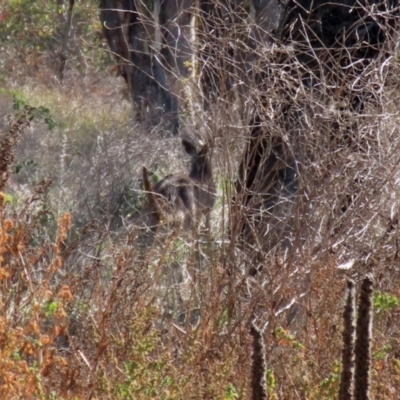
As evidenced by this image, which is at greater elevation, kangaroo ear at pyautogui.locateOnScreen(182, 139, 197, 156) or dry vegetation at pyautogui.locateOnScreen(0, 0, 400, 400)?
dry vegetation at pyautogui.locateOnScreen(0, 0, 400, 400)

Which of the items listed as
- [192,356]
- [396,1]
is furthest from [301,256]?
[396,1]

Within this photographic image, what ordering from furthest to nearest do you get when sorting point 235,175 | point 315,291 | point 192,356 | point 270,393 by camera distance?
point 235,175
point 315,291
point 192,356
point 270,393

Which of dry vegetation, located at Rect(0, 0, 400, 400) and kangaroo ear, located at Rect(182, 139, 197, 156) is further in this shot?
kangaroo ear, located at Rect(182, 139, 197, 156)

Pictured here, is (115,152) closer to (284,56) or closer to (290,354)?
(284,56)

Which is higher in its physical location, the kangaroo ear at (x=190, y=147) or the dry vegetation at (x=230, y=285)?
the dry vegetation at (x=230, y=285)

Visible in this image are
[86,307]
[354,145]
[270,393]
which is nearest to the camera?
[270,393]

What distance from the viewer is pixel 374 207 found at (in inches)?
200

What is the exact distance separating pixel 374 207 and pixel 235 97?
106cm

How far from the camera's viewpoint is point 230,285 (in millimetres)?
4801

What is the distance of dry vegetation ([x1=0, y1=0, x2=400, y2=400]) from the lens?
11.5ft

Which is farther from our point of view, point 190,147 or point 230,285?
point 190,147

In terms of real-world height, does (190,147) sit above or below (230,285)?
below

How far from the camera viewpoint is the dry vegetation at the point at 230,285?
3.50m

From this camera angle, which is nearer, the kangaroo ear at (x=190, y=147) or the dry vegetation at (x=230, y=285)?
the dry vegetation at (x=230, y=285)
